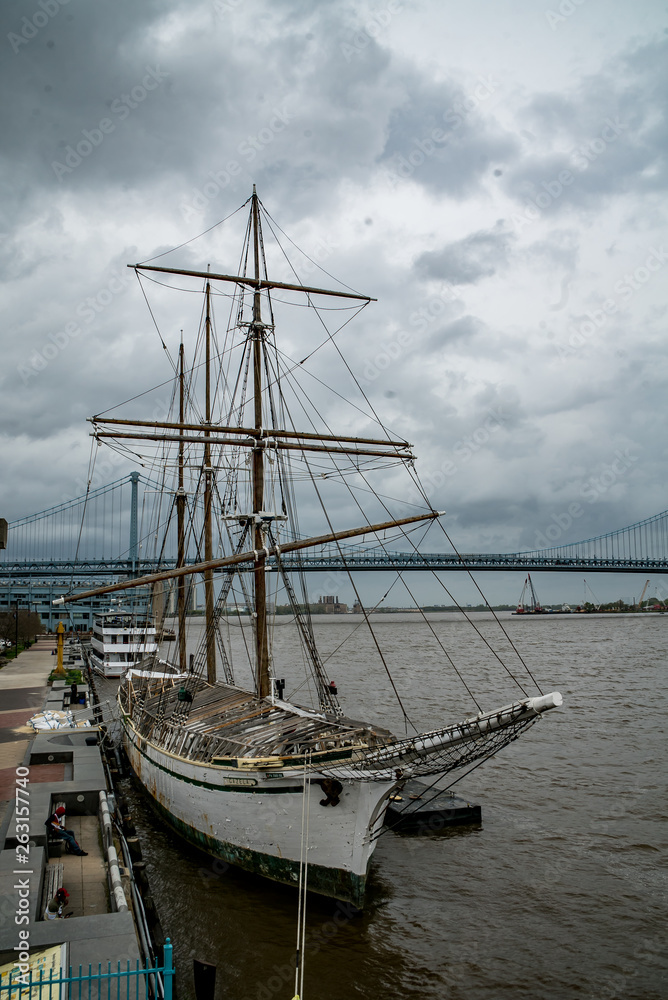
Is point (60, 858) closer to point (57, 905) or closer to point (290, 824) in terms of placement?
point (57, 905)

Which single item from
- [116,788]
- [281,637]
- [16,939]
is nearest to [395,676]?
[116,788]

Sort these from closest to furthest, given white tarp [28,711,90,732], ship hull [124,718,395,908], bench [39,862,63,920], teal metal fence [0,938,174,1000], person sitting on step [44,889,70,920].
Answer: teal metal fence [0,938,174,1000] → person sitting on step [44,889,70,920] → bench [39,862,63,920] → ship hull [124,718,395,908] → white tarp [28,711,90,732]

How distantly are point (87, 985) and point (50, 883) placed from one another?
3727 millimetres

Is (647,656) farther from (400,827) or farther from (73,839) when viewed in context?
(73,839)

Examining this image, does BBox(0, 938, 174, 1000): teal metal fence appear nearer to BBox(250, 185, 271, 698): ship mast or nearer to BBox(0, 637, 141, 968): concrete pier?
BBox(0, 637, 141, 968): concrete pier

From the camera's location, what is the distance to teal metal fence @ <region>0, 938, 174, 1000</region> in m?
7.46

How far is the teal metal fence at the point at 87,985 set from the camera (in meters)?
7.46

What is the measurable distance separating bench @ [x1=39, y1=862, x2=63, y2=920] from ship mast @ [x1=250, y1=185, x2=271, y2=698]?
7674mm

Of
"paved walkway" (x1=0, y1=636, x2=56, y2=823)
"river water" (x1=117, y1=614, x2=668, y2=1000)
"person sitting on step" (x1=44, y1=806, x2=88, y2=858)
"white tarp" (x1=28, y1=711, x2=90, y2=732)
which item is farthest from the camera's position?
"white tarp" (x1=28, y1=711, x2=90, y2=732)

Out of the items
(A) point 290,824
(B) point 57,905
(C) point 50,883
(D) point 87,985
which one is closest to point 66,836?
(C) point 50,883

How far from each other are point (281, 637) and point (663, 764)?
8220 centimetres

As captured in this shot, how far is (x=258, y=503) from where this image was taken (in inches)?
827

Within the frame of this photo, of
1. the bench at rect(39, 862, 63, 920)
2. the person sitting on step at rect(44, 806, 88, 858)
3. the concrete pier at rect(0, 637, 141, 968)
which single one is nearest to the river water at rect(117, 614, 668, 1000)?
the concrete pier at rect(0, 637, 141, 968)

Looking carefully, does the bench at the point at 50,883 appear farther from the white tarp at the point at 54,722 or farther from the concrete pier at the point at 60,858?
the white tarp at the point at 54,722
